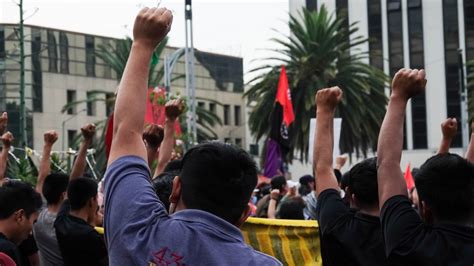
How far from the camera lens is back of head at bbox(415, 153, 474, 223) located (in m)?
3.34

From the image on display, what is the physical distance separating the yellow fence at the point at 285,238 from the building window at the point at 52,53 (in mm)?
48215

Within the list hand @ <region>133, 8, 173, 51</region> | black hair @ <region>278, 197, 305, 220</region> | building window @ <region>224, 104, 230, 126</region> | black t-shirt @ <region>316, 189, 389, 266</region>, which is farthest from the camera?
building window @ <region>224, 104, 230, 126</region>

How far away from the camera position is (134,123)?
9.14 feet

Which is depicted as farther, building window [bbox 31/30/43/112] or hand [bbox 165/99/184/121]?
building window [bbox 31/30/43/112]

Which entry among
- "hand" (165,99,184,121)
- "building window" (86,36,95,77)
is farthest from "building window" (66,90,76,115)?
Answer: "hand" (165,99,184,121)

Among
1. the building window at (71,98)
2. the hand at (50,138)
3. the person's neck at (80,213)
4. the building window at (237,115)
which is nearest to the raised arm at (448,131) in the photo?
the person's neck at (80,213)

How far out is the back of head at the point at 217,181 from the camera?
2.73 meters

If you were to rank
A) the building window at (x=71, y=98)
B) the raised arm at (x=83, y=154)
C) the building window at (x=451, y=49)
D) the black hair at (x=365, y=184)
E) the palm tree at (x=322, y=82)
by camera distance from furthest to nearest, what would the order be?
the building window at (x=71, y=98) < the building window at (x=451, y=49) < the palm tree at (x=322, y=82) < the raised arm at (x=83, y=154) < the black hair at (x=365, y=184)

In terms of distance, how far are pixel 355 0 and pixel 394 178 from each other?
5490cm

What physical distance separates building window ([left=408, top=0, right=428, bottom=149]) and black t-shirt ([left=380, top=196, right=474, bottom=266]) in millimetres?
52173

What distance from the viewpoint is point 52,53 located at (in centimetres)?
5341

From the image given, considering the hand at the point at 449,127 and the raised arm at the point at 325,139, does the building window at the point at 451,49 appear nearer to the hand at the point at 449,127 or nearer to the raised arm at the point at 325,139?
the hand at the point at 449,127

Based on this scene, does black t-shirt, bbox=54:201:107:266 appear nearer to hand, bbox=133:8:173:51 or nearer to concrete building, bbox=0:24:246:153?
hand, bbox=133:8:173:51

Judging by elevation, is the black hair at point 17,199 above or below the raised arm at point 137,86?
below
